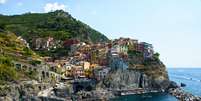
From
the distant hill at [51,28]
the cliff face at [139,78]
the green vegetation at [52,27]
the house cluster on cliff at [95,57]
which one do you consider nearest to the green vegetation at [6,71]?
the house cluster on cliff at [95,57]

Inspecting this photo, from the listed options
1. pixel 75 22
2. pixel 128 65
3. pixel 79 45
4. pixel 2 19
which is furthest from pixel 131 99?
pixel 2 19

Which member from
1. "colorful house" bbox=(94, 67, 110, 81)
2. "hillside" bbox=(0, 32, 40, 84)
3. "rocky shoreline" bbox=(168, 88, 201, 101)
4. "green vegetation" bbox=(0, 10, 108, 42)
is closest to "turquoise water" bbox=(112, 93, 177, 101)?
"rocky shoreline" bbox=(168, 88, 201, 101)

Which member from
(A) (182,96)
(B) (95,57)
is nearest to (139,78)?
(A) (182,96)

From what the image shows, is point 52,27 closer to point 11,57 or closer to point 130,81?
point 130,81

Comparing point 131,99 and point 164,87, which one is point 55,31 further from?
point 131,99

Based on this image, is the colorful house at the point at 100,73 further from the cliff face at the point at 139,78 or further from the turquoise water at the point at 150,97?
the turquoise water at the point at 150,97

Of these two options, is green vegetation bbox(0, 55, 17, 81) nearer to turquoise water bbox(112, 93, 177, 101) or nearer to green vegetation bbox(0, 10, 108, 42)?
turquoise water bbox(112, 93, 177, 101)
